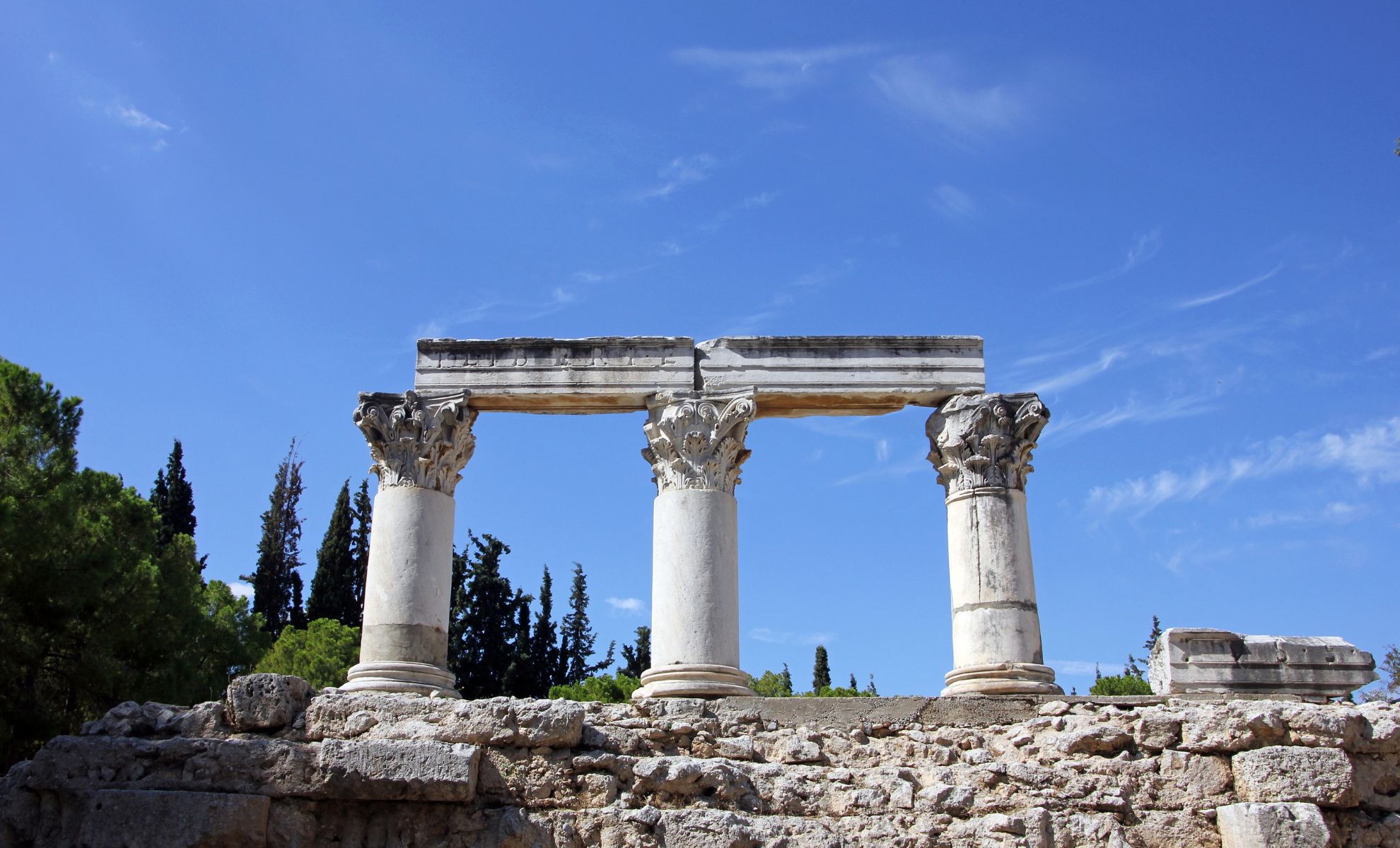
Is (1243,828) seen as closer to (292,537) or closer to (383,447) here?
(383,447)

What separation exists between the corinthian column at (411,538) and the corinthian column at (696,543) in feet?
7.31

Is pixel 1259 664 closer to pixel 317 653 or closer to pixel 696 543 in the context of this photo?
pixel 696 543

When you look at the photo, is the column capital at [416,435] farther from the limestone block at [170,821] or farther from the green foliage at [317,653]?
the green foliage at [317,653]

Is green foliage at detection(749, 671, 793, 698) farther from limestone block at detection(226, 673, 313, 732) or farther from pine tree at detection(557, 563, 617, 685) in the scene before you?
limestone block at detection(226, 673, 313, 732)

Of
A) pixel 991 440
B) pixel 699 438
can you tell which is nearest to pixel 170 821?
pixel 699 438

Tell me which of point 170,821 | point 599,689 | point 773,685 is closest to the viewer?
point 170,821

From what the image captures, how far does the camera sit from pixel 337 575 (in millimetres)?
38906

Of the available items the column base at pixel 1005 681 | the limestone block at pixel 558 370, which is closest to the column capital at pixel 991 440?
the column base at pixel 1005 681

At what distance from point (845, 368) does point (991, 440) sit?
1856 mm

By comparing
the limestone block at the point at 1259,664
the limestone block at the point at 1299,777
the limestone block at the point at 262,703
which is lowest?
the limestone block at the point at 1299,777

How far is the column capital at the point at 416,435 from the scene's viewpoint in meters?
13.9

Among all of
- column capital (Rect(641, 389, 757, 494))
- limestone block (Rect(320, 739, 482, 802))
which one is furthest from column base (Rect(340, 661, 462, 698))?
column capital (Rect(641, 389, 757, 494))

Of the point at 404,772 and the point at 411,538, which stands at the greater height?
the point at 411,538

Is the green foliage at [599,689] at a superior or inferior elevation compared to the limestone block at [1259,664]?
superior
